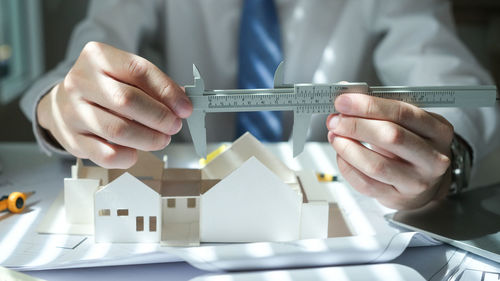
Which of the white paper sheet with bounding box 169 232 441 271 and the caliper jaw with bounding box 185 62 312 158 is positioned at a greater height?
the caliper jaw with bounding box 185 62 312 158

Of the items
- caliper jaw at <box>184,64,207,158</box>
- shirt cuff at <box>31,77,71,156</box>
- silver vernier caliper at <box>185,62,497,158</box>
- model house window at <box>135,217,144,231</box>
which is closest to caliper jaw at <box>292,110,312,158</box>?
silver vernier caliper at <box>185,62,497,158</box>

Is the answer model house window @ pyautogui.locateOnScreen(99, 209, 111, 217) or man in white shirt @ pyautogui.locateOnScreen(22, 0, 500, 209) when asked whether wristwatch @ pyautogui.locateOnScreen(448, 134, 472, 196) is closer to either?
man in white shirt @ pyautogui.locateOnScreen(22, 0, 500, 209)

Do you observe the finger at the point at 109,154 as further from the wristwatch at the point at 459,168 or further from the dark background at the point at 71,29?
the dark background at the point at 71,29

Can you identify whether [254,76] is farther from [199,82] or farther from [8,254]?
[8,254]

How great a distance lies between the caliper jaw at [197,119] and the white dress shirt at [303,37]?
56 cm

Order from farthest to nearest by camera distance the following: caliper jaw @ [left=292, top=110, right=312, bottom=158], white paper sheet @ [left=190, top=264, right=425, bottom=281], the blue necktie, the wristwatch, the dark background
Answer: the dark background, the blue necktie, the wristwatch, caliper jaw @ [left=292, top=110, right=312, bottom=158], white paper sheet @ [left=190, top=264, right=425, bottom=281]

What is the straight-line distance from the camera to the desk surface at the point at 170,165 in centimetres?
56

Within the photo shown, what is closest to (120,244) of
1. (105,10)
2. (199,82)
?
(199,82)

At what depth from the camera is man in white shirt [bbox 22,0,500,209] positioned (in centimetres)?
59

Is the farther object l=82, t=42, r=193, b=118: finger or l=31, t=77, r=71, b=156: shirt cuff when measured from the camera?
l=31, t=77, r=71, b=156: shirt cuff

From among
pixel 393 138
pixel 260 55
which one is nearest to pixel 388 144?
pixel 393 138

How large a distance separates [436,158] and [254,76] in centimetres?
57

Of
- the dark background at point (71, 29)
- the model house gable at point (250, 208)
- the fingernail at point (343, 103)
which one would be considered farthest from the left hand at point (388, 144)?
the dark background at point (71, 29)

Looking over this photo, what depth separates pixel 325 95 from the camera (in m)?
0.61
